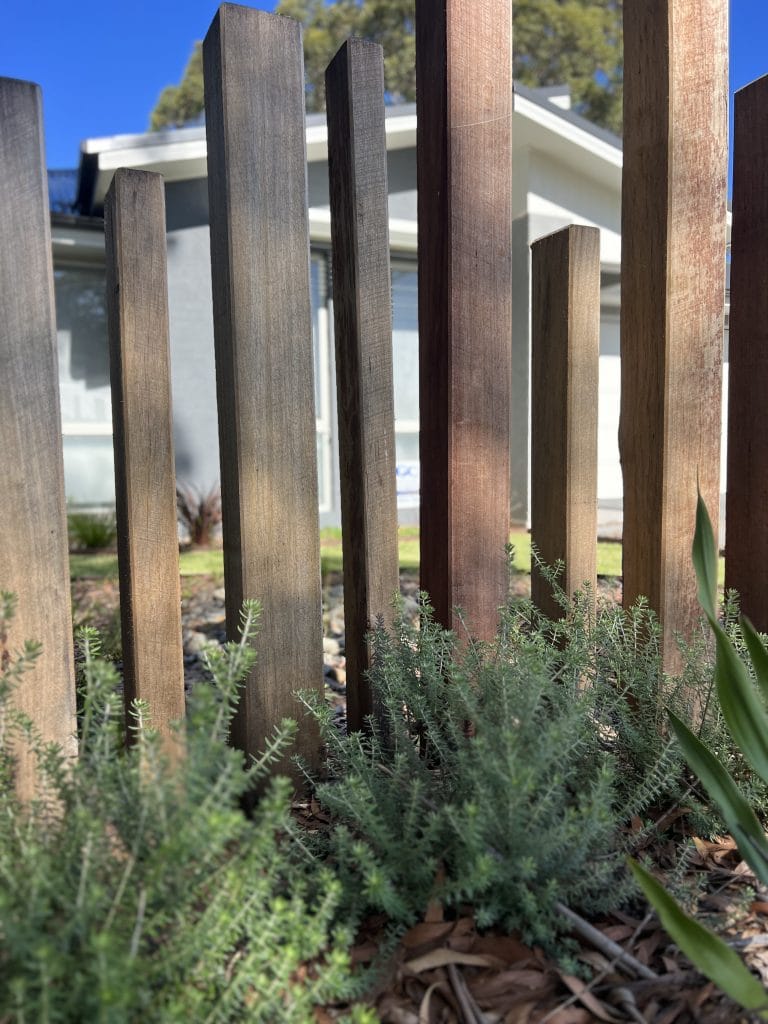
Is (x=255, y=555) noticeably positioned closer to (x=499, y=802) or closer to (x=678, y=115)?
(x=499, y=802)

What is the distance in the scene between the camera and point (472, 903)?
134cm

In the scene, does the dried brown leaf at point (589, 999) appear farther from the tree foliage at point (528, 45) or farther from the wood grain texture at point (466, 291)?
the tree foliage at point (528, 45)

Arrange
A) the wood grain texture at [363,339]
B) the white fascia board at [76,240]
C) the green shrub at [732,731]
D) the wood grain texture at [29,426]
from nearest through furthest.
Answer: the green shrub at [732,731] → the wood grain texture at [29,426] → the wood grain texture at [363,339] → the white fascia board at [76,240]

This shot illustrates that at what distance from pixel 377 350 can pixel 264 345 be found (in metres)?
0.28

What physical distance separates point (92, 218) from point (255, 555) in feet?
27.0

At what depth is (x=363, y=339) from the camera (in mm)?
1823

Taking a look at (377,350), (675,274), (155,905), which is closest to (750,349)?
(675,274)

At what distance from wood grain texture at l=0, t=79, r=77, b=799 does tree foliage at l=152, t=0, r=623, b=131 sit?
2498 centimetres

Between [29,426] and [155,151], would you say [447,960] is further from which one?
[155,151]

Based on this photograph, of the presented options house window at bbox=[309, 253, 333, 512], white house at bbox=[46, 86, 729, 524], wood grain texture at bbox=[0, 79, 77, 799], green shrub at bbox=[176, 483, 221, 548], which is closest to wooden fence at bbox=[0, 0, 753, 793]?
wood grain texture at bbox=[0, 79, 77, 799]

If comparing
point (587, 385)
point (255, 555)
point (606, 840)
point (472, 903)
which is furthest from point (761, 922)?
point (587, 385)

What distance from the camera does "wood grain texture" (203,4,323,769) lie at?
5.43ft

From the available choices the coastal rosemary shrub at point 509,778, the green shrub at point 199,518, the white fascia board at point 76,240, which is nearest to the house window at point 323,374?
the green shrub at point 199,518

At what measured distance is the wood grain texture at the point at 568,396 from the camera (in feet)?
6.98
